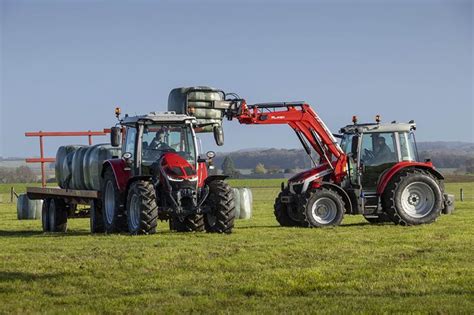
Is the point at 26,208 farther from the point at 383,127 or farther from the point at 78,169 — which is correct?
the point at 383,127

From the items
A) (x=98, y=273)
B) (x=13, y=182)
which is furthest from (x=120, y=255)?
(x=13, y=182)

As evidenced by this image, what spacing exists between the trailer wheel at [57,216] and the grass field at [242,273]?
15.1 feet

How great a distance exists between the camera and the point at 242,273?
13.0m

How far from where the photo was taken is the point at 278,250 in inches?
613

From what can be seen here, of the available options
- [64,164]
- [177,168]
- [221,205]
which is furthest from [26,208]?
[221,205]

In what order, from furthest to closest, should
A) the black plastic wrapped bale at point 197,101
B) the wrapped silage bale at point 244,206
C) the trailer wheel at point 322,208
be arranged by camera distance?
the wrapped silage bale at point 244,206, the black plastic wrapped bale at point 197,101, the trailer wheel at point 322,208

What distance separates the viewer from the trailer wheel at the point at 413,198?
21.7 metres

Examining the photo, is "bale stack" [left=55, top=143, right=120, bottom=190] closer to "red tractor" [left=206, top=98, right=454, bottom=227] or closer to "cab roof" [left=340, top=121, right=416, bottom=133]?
"red tractor" [left=206, top=98, right=454, bottom=227]

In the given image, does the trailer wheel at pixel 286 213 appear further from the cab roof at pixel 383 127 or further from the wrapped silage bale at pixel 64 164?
the wrapped silage bale at pixel 64 164

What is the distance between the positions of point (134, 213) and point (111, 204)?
1313mm

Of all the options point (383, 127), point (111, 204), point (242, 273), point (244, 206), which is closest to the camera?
point (242, 273)

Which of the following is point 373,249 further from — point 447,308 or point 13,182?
point 13,182

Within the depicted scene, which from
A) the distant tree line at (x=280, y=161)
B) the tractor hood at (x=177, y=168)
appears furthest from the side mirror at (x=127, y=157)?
the distant tree line at (x=280, y=161)

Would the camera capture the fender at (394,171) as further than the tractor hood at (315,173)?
No
